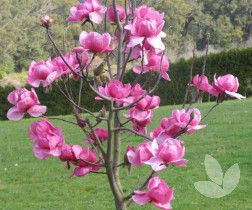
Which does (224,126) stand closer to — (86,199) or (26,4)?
(86,199)

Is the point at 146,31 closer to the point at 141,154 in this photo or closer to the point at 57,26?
the point at 141,154

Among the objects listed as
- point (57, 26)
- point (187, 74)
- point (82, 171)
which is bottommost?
point (57, 26)

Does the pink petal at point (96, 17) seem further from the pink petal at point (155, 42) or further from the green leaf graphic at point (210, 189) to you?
the green leaf graphic at point (210, 189)

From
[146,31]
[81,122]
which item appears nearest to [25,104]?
[81,122]

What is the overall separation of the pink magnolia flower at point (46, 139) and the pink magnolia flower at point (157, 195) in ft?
0.98

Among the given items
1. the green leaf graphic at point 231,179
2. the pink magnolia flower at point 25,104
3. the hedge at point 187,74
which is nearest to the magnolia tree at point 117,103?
the pink magnolia flower at point 25,104

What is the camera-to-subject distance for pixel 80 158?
168 cm

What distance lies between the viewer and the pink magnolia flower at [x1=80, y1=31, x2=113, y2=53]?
158 centimetres

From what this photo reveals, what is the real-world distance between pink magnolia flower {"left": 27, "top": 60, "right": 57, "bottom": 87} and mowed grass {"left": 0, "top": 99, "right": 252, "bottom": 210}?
10.7ft

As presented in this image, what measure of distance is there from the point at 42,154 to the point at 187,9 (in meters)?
48.8

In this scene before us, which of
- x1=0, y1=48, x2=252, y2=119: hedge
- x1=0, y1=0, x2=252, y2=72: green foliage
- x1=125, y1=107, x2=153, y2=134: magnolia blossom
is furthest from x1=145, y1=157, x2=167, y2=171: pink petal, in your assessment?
x1=0, y1=0, x2=252, y2=72: green foliage

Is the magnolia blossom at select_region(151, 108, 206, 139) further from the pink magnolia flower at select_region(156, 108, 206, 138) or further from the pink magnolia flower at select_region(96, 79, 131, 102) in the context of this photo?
the pink magnolia flower at select_region(96, 79, 131, 102)

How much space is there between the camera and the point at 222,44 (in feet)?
148

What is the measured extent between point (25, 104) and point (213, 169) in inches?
21.5
